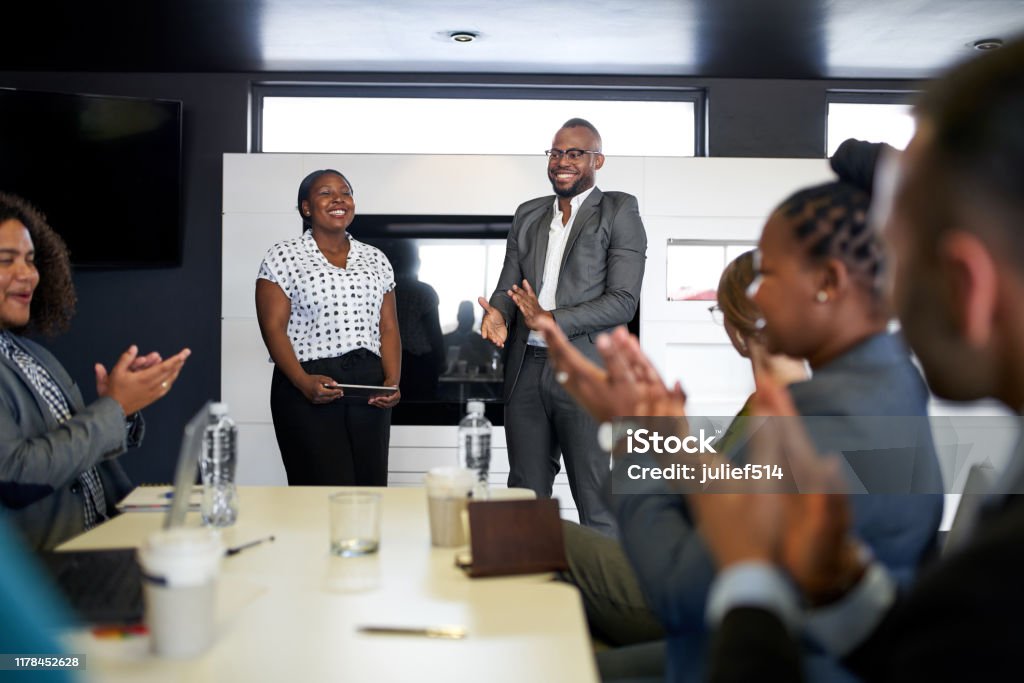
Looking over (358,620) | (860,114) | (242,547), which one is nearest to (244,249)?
(242,547)

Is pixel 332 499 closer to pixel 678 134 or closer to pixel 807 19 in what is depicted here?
pixel 807 19

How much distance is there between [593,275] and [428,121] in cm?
255

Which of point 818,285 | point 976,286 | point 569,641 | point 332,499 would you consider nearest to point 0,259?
point 332,499

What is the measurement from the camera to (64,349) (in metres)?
5.34

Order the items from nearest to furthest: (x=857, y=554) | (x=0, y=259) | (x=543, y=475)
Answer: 1. (x=857, y=554)
2. (x=0, y=259)
3. (x=543, y=475)

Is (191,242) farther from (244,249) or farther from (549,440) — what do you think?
(549,440)

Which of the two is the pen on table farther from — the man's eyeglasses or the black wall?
the black wall

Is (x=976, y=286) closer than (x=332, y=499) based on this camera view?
Yes

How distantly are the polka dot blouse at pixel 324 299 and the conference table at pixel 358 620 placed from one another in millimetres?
1528

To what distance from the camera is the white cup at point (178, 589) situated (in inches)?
44.3

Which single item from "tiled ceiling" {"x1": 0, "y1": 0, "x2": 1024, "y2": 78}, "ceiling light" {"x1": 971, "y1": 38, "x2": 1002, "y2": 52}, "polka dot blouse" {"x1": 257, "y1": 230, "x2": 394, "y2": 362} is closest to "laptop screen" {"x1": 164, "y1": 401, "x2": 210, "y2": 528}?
"polka dot blouse" {"x1": 257, "y1": 230, "x2": 394, "y2": 362}

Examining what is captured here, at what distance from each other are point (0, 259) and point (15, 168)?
304cm

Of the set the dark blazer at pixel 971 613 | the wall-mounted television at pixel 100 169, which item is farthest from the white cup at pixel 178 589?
the wall-mounted television at pixel 100 169

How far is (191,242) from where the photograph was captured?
539 cm
